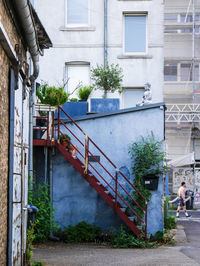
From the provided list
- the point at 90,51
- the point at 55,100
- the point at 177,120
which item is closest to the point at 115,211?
the point at 55,100

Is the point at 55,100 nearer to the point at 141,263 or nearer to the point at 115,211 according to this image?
the point at 115,211

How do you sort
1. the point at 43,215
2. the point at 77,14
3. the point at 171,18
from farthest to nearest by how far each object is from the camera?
the point at 171,18
the point at 77,14
the point at 43,215

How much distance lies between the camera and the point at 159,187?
47.2ft

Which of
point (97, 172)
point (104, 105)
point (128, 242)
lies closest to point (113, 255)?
point (128, 242)

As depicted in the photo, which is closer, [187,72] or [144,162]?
[144,162]

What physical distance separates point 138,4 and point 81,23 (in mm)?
2754

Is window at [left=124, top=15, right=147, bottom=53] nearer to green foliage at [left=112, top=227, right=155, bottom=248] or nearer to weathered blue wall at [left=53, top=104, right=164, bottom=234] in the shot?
weathered blue wall at [left=53, top=104, right=164, bottom=234]

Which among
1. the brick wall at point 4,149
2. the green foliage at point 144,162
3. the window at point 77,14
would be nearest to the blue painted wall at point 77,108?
the green foliage at point 144,162

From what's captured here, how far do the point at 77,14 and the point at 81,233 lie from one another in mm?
11771

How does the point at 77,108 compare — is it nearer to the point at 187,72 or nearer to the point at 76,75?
the point at 76,75

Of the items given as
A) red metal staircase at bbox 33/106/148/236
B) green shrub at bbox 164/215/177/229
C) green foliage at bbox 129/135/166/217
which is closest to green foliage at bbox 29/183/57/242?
red metal staircase at bbox 33/106/148/236

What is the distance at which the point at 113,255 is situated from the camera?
1199 centimetres

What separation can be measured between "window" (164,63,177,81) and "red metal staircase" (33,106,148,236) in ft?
49.5

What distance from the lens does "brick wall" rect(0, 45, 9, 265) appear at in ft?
23.6
